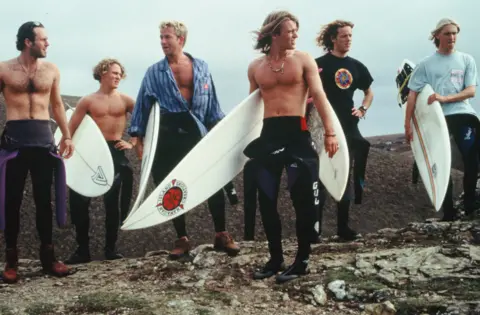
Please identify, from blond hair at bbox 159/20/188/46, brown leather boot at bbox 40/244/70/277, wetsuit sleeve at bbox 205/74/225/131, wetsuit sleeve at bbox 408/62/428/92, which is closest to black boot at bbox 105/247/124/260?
brown leather boot at bbox 40/244/70/277

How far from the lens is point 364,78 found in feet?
18.1

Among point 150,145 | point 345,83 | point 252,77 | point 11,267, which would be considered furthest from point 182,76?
point 11,267

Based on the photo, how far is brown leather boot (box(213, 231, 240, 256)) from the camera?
192 inches

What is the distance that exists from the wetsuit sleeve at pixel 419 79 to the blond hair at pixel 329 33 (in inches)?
36.6

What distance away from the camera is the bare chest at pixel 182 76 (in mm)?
4922

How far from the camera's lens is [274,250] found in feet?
13.7

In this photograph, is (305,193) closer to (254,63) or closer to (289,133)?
(289,133)

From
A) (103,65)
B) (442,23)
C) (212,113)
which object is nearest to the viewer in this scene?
(212,113)

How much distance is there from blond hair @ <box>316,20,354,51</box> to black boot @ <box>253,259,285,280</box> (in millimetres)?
2408

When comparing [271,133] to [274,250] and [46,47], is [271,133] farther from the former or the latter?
→ [46,47]

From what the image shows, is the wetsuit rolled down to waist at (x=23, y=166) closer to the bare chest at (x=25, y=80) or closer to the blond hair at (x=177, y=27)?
the bare chest at (x=25, y=80)

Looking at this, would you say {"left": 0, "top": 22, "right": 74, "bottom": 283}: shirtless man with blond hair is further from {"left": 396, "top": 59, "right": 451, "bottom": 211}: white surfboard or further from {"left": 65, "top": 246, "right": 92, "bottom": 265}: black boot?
{"left": 396, "top": 59, "right": 451, "bottom": 211}: white surfboard

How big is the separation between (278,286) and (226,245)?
95 cm

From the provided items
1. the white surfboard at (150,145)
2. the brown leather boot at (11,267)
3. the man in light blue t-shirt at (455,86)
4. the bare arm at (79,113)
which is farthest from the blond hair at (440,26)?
the brown leather boot at (11,267)
